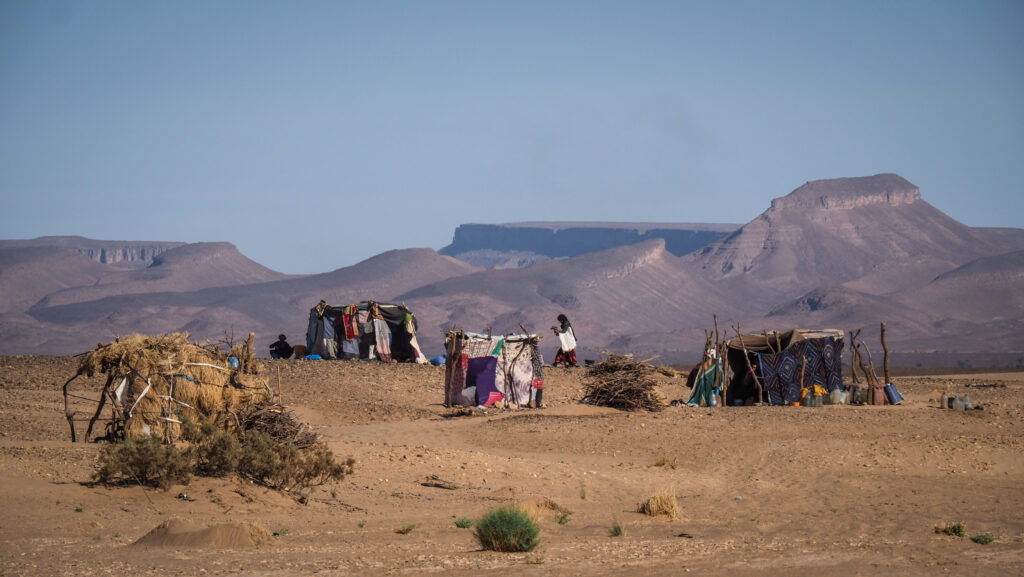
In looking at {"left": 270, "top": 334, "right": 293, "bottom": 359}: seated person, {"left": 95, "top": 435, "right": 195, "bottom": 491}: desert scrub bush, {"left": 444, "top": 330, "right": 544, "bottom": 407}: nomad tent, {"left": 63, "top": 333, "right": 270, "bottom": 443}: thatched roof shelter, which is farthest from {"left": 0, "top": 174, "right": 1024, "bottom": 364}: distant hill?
{"left": 95, "top": 435, "right": 195, "bottom": 491}: desert scrub bush

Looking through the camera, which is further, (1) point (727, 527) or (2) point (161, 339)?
(2) point (161, 339)

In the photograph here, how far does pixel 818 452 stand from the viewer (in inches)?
768

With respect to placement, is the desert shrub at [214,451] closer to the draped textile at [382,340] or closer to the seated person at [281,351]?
the draped textile at [382,340]

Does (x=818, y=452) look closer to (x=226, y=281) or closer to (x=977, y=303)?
(x=977, y=303)

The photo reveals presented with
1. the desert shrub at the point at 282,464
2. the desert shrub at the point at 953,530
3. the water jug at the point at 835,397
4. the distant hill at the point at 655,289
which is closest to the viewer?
the desert shrub at the point at 953,530

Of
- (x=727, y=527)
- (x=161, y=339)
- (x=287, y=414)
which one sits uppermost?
(x=161, y=339)

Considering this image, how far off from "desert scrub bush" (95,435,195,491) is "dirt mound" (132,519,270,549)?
1815mm

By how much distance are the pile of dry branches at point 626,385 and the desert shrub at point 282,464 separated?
A: 421 inches

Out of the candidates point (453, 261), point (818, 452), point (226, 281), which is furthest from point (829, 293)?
point (818, 452)

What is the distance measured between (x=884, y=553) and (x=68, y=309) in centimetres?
13168

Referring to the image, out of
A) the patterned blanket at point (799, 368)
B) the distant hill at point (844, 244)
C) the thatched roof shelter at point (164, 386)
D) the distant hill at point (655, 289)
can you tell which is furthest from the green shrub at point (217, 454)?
the distant hill at point (844, 244)

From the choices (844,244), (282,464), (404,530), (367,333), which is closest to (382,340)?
(367,333)

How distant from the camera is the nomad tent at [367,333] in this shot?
3588cm

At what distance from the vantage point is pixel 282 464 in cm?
1448
